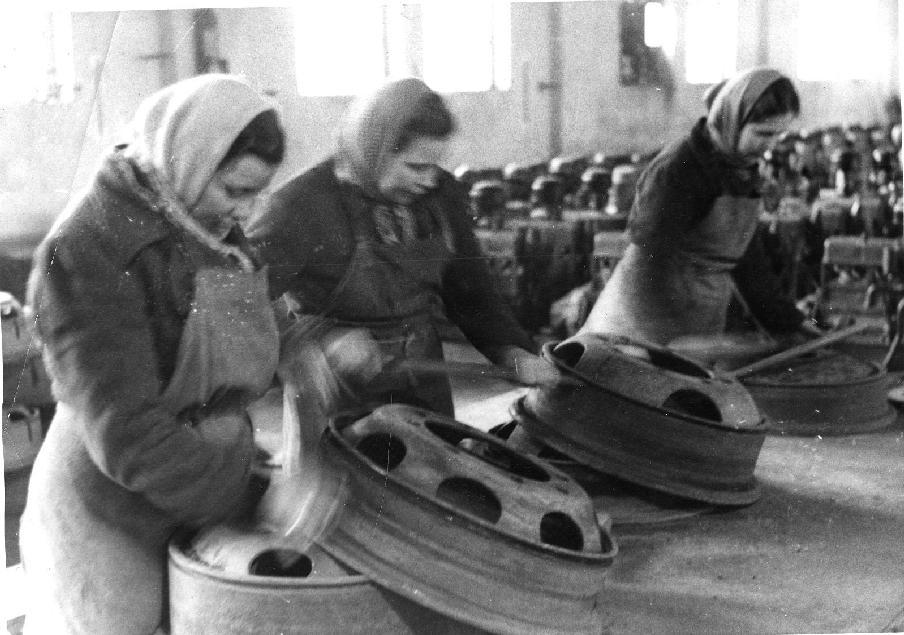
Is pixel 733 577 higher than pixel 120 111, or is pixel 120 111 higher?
pixel 120 111

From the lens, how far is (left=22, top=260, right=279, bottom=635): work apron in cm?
241

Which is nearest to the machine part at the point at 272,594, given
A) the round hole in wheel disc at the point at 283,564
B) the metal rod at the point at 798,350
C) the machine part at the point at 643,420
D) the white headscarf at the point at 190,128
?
the round hole in wheel disc at the point at 283,564

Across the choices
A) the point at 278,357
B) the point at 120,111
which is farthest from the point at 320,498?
the point at 120,111

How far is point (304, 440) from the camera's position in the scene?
2465 mm

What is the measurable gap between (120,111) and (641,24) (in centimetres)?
113

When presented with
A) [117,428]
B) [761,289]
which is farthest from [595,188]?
[117,428]

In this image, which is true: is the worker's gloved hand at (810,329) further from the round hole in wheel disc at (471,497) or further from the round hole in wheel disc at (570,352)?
the round hole in wheel disc at (471,497)

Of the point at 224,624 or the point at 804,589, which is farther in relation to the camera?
the point at 804,589

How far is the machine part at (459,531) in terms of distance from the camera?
2.41 meters

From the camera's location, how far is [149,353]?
7.77 ft

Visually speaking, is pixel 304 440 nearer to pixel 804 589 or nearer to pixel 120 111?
pixel 120 111

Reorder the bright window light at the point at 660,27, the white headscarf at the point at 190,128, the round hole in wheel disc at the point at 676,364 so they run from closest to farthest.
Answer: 1. the white headscarf at the point at 190,128
2. the bright window light at the point at 660,27
3. the round hole in wheel disc at the point at 676,364

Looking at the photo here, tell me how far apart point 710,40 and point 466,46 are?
544mm

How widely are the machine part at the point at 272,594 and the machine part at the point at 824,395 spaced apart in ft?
2.86
